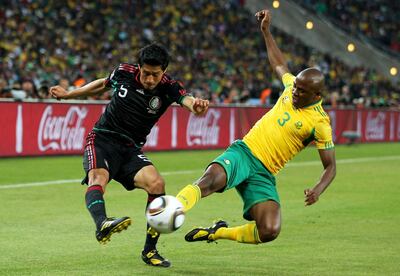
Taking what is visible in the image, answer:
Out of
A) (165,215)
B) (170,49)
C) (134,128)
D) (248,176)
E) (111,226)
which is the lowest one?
(111,226)

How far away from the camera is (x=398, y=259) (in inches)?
365

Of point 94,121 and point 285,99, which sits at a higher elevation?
point 285,99

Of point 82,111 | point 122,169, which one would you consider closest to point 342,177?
point 82,111

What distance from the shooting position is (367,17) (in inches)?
1997

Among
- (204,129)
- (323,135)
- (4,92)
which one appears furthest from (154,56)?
(204,129)

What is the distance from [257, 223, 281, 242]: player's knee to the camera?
8562 mm

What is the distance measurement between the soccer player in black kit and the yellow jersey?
847 millimetres

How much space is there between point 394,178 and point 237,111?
972cm

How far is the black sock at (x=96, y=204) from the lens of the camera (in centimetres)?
801

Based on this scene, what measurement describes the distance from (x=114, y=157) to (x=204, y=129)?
62.6 feet

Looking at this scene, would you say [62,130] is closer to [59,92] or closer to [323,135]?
[59,92]

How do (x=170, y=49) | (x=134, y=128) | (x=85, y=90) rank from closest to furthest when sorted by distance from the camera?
(x=134, y=128) → (x=85, y=90) → (x=170, y=49)

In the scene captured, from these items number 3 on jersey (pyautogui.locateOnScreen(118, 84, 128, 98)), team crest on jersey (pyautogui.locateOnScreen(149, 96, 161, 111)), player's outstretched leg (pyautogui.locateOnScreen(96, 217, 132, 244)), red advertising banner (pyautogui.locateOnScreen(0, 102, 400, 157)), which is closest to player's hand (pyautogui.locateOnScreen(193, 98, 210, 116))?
team crest on jersey (pyautogui.locateOnScreen(149, 96, 161, 111))

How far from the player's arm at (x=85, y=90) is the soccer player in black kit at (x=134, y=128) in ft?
0.41
